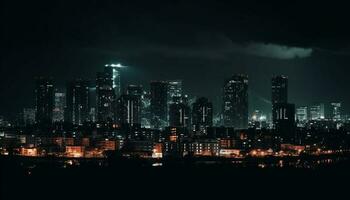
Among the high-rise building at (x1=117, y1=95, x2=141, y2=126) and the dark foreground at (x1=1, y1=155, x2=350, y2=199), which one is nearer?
the dark foreground at (x1=1, y1=155, x2=350, y2=199)

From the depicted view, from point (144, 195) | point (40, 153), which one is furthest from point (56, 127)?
point (144, 195)

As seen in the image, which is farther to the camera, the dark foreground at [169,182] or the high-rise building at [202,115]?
the high-rise building at [202,115]

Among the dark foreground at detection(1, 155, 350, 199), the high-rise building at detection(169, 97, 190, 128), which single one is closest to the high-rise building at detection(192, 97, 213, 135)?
the high-rise building at detection(169, 97, 190, 128)

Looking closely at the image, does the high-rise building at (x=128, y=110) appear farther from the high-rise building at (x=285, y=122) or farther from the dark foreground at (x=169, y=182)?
the dark foreground at (x=169, y=182)

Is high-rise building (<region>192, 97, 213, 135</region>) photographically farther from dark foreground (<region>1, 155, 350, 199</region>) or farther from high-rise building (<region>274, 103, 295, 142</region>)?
dark foreground (<region>1, 155, 350, 199</region>)

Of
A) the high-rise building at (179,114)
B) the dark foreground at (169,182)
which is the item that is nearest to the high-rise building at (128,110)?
the high-rise building at (179,114)

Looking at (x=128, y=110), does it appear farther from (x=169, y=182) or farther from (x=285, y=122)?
(x=169, y=182)

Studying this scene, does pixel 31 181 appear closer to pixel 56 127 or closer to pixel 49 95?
pixel 56 127
